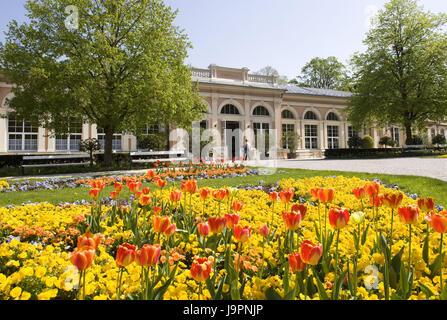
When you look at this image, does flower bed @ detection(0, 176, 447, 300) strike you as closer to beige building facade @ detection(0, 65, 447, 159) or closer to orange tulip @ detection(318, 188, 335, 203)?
orange tulip @ detection(318, 188, 335, 203)

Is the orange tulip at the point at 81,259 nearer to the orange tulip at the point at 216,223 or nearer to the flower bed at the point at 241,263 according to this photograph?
the flower bed at the point at 241,263

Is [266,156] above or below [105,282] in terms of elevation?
above

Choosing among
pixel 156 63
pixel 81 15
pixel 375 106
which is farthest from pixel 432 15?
pixel 81 15

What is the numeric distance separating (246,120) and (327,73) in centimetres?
2726

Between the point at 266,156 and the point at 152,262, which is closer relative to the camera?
the point at 152,262

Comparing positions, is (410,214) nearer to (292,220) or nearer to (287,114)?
(292,220)

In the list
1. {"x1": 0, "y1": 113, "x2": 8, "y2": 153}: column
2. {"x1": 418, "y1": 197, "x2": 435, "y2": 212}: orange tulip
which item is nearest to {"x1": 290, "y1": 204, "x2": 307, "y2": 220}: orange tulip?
{"x1": 418, "y1": 197, "x2": 435, "y2": 212}: orange tulip

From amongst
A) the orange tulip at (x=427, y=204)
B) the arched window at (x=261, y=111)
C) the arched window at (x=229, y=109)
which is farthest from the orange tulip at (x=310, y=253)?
the arched window at (x=261, y=111)

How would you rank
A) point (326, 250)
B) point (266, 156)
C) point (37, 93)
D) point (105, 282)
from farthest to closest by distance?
point (266, 156) < point (37, 93) < point (326, 250) < point (105, 282)

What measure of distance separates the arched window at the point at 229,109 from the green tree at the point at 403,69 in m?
9.77

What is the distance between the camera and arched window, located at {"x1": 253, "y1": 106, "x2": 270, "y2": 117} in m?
24.2

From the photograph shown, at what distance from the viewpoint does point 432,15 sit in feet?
70.7
